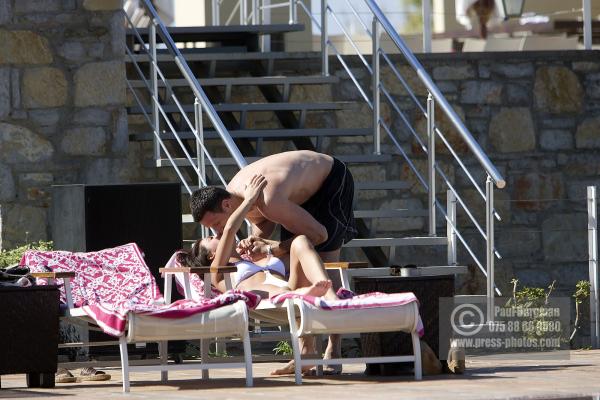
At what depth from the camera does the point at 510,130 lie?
10.7 m

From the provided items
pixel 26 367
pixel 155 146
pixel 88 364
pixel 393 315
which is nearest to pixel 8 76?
pixel 155 146

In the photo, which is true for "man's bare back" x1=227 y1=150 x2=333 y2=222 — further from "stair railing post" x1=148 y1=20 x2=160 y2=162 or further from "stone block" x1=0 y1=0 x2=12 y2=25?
"stone block" x1=0 y1=0 x2=12 y2=25

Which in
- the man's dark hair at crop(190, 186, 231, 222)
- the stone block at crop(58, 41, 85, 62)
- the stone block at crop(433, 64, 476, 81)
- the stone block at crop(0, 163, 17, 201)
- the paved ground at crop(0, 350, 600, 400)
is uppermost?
the stone block at crop(58, 41, 85, 62)

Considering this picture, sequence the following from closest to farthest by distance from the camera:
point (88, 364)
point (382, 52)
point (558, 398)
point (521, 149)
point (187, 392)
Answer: point (558, 398) → point (187, 392) → point (88, 364) → point (382, 52) → point (521, 149)

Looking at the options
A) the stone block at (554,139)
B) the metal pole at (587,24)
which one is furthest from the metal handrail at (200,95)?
the metal pole at (587,24)

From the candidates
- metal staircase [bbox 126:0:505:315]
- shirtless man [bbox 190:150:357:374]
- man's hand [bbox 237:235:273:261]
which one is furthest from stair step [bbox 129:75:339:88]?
man's hand [bbox 237:235:273:261]

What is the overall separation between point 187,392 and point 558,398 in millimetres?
1494

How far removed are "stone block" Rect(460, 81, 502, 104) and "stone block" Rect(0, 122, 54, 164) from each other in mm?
3139

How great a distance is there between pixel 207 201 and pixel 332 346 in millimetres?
878

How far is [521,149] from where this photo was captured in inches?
423

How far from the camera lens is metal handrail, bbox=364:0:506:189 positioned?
8.56 meters

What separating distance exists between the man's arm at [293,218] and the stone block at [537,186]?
12.6 ft

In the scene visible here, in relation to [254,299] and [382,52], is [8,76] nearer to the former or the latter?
[382,52]

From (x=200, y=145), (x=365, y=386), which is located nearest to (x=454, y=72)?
(x=200, y=145)
